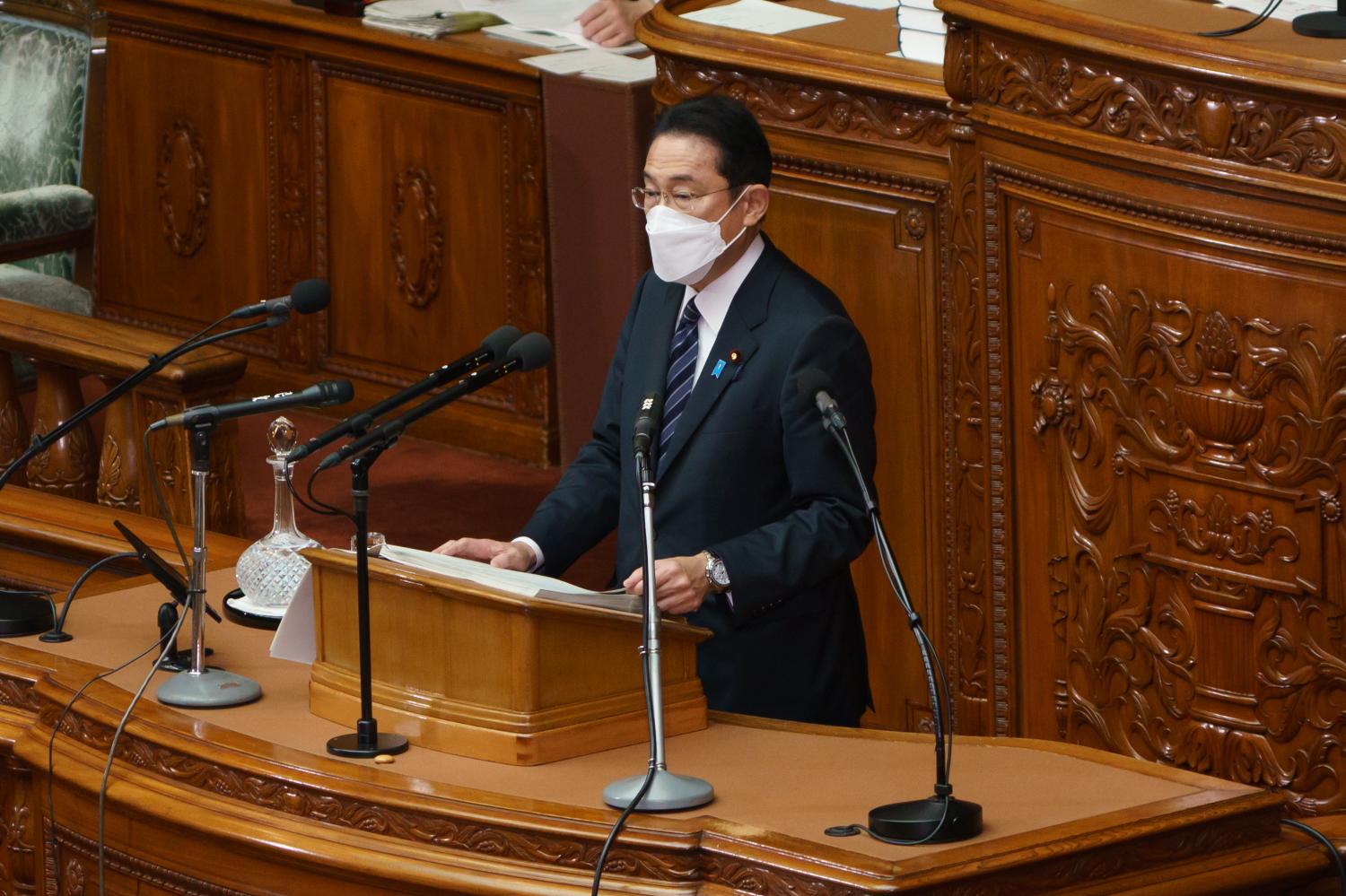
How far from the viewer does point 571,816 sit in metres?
2.75

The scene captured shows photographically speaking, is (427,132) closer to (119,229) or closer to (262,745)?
(119,229)

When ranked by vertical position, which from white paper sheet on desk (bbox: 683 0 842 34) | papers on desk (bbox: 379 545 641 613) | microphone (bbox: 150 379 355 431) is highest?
white paper sheet on desk (bbox: 683 0 842 34)

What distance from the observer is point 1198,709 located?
4.04 m

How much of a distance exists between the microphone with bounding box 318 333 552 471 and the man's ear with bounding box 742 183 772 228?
524mm

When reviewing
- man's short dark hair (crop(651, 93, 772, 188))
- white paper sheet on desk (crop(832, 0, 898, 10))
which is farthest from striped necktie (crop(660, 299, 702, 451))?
white paper sheet on desk (crop(832, 0, 898, 10))

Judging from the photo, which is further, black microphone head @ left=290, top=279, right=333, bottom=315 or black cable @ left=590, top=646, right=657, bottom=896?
black microphone head @ left=290, top=279, right=333, bottom=315

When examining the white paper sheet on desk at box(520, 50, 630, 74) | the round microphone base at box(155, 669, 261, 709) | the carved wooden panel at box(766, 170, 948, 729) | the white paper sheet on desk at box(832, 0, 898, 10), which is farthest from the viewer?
the white paper sheet on desk at box(520, 50, 630, 74)

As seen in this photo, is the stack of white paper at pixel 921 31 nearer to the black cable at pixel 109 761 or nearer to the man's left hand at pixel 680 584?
the man's left hand at pixel 680 584

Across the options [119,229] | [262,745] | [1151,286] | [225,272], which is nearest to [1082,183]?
[1151,286]

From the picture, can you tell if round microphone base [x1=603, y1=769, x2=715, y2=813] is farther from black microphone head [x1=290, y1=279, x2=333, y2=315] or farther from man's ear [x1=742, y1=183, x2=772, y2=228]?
man's ear [x1=742, y1=183, x2=772, y2=228]

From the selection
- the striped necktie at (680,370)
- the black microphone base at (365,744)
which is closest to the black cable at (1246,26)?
the striped necktie at (680,370)

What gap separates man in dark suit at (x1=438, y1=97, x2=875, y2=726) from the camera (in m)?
3.46

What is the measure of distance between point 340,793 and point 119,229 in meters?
5.43

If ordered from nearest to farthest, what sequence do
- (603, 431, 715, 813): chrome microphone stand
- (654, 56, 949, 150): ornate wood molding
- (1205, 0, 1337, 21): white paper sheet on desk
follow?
(603, 431, 715, 813): chrome microphone stand
(1205, 0, 1337, 21): white paper sheet on desk
(654, 56, 949, 150): ornate wood molding
